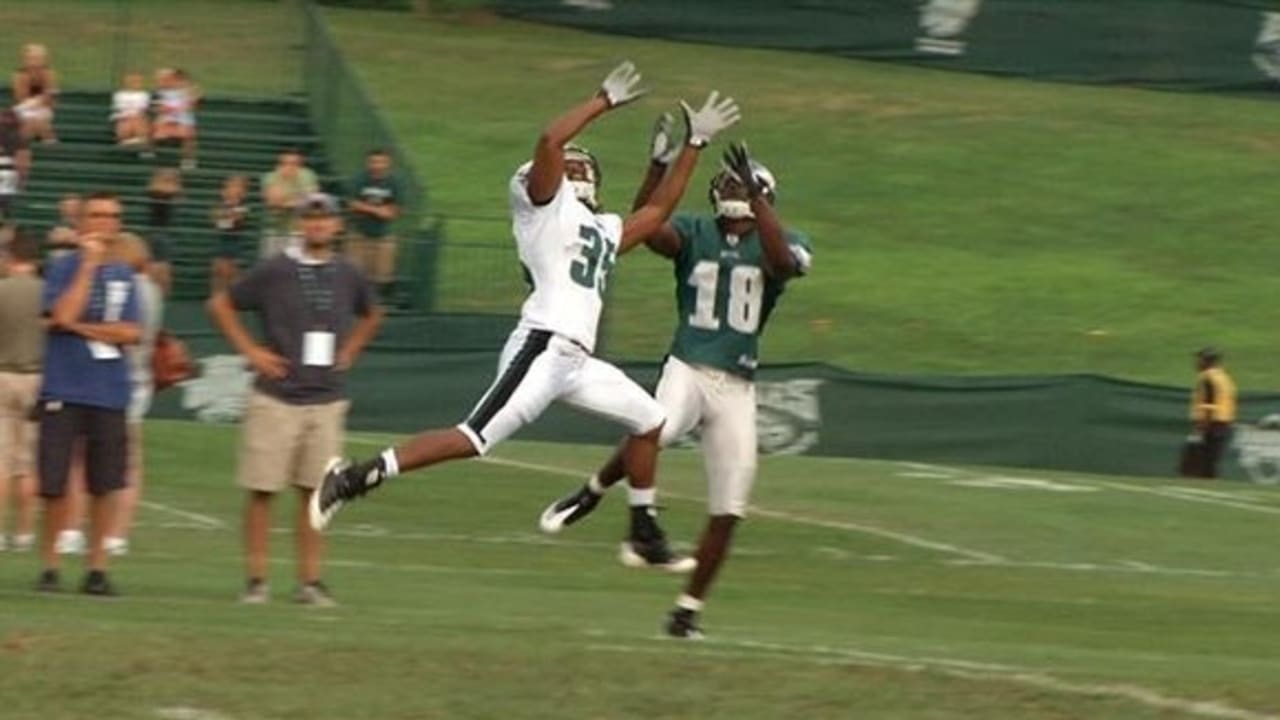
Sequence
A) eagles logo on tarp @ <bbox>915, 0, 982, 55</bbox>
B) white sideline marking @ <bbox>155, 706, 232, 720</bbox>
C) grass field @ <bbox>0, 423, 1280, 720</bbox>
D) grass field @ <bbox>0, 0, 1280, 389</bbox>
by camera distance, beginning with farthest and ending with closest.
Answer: eagles logo on tarp @ <bbox>915, 0, 982, 55</bbox> → grass field @ <bbox>0, 0, 1280, 389</bbox> → grass field @ <bbox>0, 423, 1280, 720</bbox> → white sideline marking @ <bbox>155, 706, 232, 720</bbox>

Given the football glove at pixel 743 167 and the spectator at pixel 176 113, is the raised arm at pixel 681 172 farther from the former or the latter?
the spectator at pixel 176 113

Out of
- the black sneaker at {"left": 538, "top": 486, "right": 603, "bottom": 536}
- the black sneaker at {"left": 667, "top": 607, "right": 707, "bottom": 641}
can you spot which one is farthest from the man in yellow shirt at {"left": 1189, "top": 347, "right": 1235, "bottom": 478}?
the black sneaker at {"left": 667, "top": 607, "right": 707, "bottom": 641}

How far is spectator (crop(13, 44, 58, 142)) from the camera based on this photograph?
114ft

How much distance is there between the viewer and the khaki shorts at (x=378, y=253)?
1235 inches

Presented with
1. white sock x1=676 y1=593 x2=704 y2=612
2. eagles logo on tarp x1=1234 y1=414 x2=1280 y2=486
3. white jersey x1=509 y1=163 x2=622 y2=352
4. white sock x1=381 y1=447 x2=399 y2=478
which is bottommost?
eagles logo on tarp x1=1234 y1=414 x2=1280 y2=486

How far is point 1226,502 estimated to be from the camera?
25016mm

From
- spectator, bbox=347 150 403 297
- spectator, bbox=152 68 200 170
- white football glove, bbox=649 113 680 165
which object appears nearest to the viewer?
white football glove, bbox=649 113 680 165

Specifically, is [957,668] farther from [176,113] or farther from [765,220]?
[176,113]

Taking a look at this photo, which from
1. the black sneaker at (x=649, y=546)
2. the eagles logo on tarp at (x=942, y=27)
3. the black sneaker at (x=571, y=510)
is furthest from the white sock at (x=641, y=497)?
the eagles logo on tarp at (x=942, y=27)

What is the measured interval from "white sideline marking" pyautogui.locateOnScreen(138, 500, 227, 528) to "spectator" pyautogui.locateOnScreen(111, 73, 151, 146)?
47.8ft

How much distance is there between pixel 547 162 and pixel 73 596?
9.79 feet

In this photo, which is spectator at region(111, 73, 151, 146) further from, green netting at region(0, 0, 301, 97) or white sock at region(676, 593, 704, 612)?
white sock at region(676, 593, 704, 612)

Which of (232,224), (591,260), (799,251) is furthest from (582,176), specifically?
(232,224)

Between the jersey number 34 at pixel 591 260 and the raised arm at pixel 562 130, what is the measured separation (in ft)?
0.96
